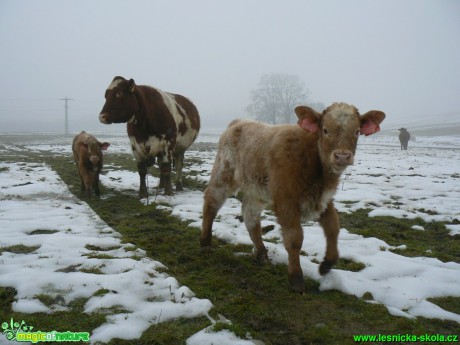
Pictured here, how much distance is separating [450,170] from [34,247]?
14.6 m

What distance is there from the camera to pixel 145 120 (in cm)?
952

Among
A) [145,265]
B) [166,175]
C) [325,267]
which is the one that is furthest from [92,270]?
[166,175]

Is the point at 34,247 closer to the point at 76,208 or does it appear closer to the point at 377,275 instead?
the point at 76,208

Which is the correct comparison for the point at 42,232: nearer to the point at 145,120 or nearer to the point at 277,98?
the point at 145,120

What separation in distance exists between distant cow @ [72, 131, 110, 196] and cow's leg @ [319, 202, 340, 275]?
22.5 feet

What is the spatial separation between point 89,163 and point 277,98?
55.5 meters

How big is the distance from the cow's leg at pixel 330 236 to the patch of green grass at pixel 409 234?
5.12 feet

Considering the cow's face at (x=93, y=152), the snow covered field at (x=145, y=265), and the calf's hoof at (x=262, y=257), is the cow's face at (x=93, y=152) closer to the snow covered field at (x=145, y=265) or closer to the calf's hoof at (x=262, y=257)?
the snow covered field at (x=145, y=265)

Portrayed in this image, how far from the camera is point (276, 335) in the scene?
323 centimetres

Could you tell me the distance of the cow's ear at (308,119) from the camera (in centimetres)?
421

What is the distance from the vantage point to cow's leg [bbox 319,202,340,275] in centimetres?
431

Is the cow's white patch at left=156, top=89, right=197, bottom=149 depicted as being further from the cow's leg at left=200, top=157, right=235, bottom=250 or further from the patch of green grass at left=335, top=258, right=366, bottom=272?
the patch of green grass at left=335, top=258, right=366, bottom=272

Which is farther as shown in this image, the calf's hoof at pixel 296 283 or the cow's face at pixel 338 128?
the calf's hoof at pixel 296 283

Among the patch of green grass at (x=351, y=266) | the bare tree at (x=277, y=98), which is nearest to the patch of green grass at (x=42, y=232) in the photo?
the patch of green grass at (x=351, y=266)
